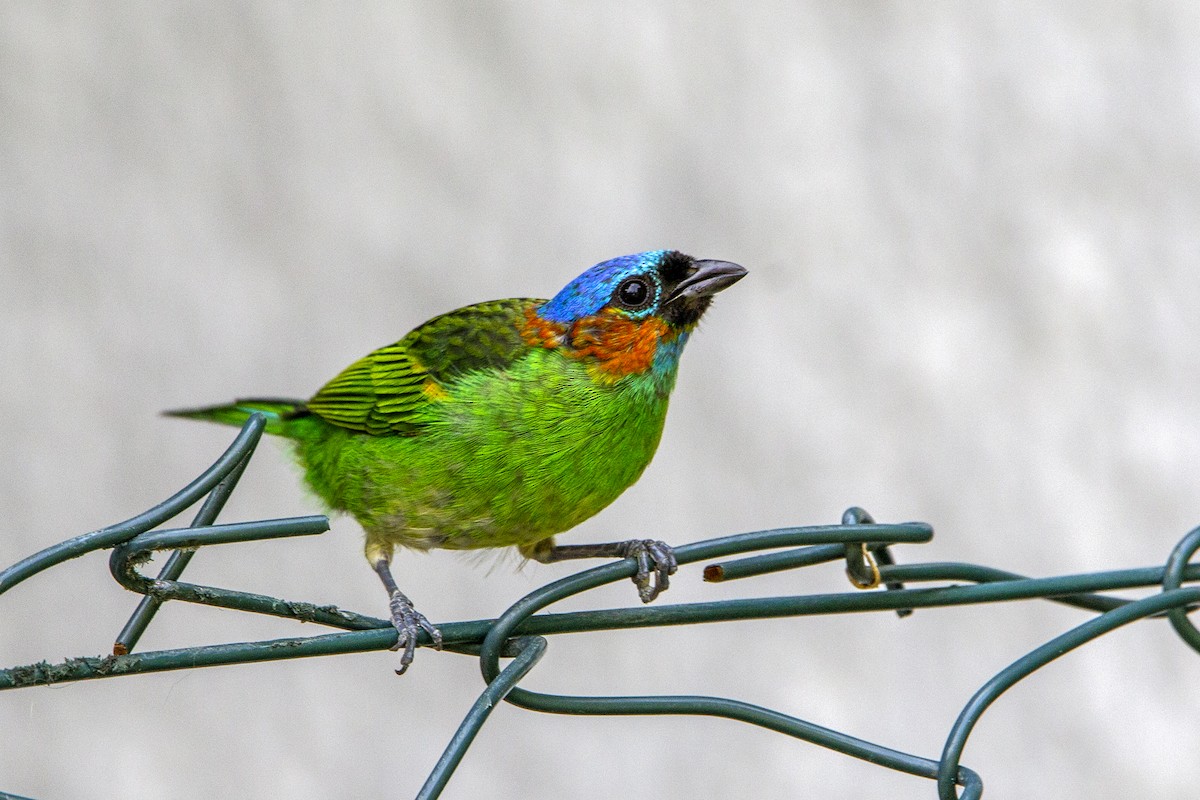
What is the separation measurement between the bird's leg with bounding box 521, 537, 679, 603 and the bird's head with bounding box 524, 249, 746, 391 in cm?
40

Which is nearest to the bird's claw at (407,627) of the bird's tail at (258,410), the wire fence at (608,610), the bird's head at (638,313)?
the wire fence at (608,610)

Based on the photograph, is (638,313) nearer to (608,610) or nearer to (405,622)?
(405,622)

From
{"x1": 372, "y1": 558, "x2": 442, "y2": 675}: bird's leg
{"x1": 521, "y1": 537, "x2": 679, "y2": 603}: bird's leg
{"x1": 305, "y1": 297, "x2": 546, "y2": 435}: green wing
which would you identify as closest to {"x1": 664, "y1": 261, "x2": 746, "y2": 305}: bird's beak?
{"x1": 305, "y1": 297, "x2": 546, "y2": 435}: green wing

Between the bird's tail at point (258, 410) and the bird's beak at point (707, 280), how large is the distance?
1080 millimetres

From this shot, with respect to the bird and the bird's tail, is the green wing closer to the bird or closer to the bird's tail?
the bird

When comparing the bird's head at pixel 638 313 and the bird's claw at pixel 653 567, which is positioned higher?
the bird's head at pixel 638 313

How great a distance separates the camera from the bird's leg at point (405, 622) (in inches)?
74.4

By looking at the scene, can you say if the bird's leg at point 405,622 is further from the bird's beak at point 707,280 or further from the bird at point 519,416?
the bird's beak at point 707,280

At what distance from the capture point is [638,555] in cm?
216

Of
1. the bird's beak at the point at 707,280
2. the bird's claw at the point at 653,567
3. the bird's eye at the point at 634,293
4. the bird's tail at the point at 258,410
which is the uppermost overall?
the bird's beak at the point at 707,280

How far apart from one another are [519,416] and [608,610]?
1014mm

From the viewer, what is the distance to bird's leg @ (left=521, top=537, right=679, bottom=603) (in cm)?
212

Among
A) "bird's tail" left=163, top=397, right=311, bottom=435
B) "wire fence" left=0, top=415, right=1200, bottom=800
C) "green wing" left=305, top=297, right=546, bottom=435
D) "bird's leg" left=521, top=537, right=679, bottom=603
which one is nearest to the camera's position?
"wire fence" left=0, top=415, right=1200, bottom=800

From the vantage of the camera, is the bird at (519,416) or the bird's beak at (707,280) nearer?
the bird at (519,416)
